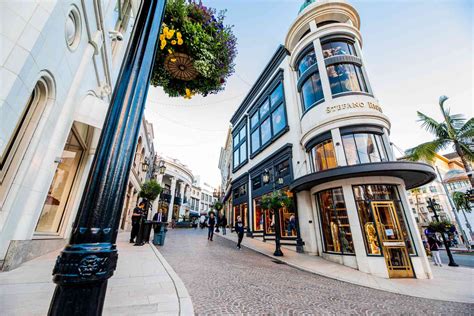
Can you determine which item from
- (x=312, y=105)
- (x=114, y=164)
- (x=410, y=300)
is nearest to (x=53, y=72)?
(x=114, y=164)

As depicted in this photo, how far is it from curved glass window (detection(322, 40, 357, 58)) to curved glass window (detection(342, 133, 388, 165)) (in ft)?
17.1

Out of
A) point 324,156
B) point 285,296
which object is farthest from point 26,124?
point 324,156

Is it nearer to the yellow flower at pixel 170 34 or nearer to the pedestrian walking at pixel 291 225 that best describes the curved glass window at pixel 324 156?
the pedestrian walking at pixel 291 225

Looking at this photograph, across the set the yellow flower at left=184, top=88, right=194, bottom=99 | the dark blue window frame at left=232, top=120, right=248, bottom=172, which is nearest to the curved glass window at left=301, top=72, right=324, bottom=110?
the dark blue window frame at left=232, top=120, right=248, bottom=172

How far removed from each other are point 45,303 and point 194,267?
→ 148 inches

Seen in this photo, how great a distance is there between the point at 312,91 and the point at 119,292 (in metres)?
12.2

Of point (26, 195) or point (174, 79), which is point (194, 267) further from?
point (174, 79)

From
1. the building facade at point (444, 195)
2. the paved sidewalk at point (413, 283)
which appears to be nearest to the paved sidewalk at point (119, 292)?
the paved sidewalk at point (413, 283)

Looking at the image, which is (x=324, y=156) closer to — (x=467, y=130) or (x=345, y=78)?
(x=345, y=78)

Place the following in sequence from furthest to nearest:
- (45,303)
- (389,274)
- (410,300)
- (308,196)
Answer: (308,196) → (389,274) → (410,300) → (45,303)

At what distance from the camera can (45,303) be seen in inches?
104

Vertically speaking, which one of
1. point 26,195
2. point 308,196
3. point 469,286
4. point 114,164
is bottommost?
point 469,286

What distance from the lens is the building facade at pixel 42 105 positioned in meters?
2.75

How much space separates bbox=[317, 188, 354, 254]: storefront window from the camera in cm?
885
